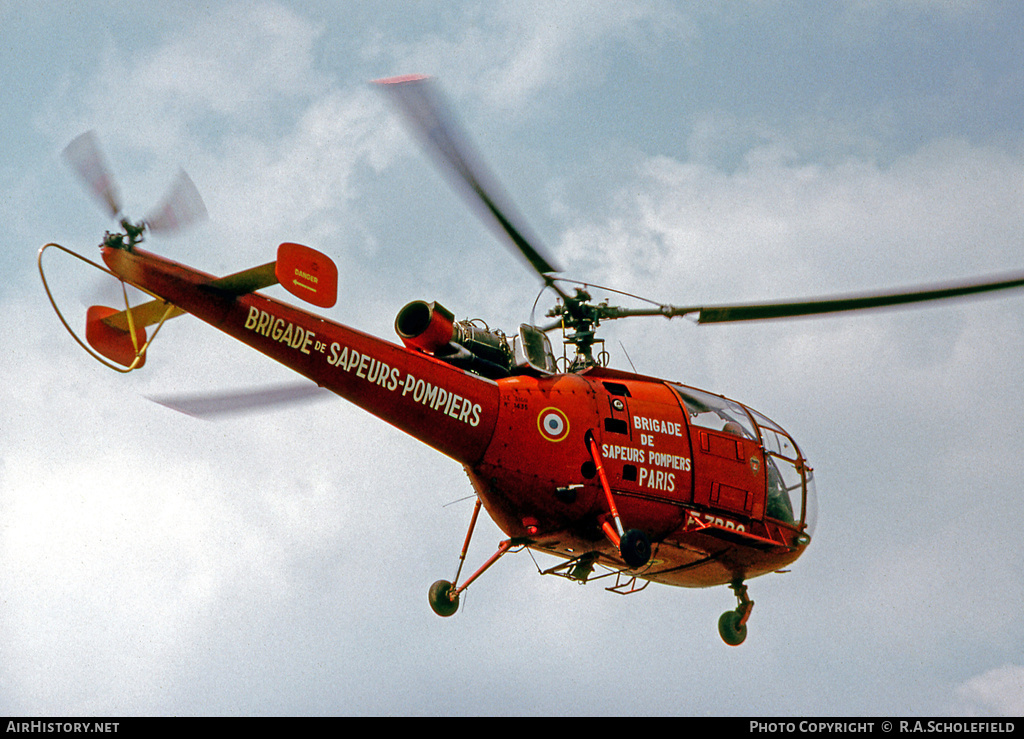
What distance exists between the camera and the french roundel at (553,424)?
17875 mm

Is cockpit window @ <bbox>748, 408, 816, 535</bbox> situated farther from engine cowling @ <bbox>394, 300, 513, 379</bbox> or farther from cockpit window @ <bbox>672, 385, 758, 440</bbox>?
engine cowling @ <bbox>394, 300, 513, 379</bbox>

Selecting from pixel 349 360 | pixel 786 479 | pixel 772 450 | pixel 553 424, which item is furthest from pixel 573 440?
pixel 786 479

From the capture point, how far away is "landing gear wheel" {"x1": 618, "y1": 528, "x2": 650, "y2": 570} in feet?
56.0

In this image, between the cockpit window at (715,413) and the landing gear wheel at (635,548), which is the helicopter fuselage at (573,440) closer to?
the cockpit window at (715,413)

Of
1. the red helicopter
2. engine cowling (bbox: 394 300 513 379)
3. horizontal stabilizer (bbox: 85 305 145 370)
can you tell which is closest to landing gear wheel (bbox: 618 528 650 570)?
the red helicopter

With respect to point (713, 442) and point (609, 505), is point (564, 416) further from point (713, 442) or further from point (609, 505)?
point (713, 442)

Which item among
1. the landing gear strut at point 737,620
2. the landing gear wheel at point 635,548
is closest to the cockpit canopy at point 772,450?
the landing gear strut at point 737,620

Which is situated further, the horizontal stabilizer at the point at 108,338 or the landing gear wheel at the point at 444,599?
the landing gear wheel at the point at 444,599

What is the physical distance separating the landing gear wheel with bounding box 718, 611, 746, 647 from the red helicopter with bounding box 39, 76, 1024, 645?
0.09 feet

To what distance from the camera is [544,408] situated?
59.0ft

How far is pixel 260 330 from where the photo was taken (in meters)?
16.2
